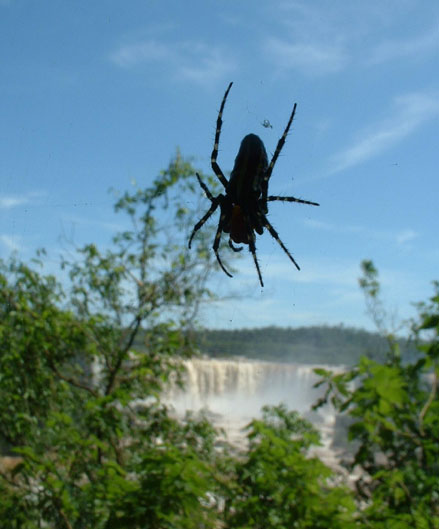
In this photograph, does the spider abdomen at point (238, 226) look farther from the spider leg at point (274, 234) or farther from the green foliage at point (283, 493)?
the green foliage at point (283, 493)

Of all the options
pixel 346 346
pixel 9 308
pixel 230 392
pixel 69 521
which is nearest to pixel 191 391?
pixel 230 392

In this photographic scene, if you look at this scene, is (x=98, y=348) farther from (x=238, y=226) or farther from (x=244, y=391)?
(x=244, y=391)

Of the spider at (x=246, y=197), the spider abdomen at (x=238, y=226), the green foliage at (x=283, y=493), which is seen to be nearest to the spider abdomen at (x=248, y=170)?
the spider at (x=246, y=197)

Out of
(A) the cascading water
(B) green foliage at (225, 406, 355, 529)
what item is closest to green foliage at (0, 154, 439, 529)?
(B) green foliage at (225, 406, 355, 529)

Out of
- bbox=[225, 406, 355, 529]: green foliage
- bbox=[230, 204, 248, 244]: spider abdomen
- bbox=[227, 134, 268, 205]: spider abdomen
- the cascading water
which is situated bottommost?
the cascading water

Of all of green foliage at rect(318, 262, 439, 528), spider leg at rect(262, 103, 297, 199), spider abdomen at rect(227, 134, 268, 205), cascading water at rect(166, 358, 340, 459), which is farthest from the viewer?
cascading water at rect(166, 358, 340, 459)

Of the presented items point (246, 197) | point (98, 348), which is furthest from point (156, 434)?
point (246, 197)

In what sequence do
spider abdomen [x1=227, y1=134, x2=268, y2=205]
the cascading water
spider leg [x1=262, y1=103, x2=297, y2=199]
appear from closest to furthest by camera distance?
spider abdomen [x1=227, y1=134, x2=268, y2=205] → spider leg [x1=262, y1=103, x2=297, y2=199] → the cascading water

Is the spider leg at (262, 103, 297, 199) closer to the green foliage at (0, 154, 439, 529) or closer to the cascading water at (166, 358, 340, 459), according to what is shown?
the green foliage at (0, 154, 439, 529)
